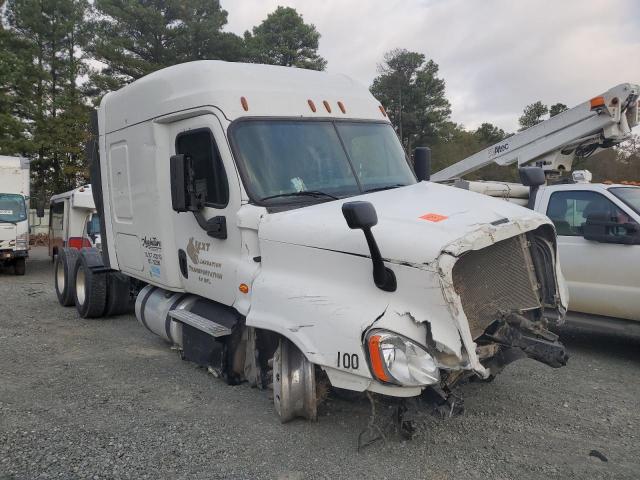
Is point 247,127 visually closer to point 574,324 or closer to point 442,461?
point 442,461

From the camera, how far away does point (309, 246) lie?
3848 millimetres

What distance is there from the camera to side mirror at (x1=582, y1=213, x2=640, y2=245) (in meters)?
5.83

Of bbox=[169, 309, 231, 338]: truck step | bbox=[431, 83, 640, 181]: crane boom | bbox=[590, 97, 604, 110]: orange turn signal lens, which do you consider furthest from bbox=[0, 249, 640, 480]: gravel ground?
bbox=[590, 97, 604, 110]: orange turn signal lens

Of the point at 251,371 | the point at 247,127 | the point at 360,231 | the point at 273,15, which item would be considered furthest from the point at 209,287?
the point at 273,15

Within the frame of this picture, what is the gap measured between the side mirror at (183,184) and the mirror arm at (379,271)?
5.97 ft

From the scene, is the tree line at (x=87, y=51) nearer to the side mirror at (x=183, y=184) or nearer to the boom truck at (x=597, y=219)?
the boom truck at (x=597, y=219)

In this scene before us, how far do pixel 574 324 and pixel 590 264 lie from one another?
2.27 ft

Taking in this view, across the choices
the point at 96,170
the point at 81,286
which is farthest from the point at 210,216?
the point at 81,286

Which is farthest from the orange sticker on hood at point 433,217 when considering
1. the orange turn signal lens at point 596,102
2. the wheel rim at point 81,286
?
the wheel rim at point 81,286

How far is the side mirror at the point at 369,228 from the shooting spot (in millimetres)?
3256

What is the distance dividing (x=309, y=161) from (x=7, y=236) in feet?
42.8

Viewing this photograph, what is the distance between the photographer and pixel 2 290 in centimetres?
1186

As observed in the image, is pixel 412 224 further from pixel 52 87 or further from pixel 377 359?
pixel 52 87

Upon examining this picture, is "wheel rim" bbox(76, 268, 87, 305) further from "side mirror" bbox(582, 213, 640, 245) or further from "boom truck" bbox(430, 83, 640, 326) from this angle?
"side mirror" bbox(582, 213, 640, 245)
